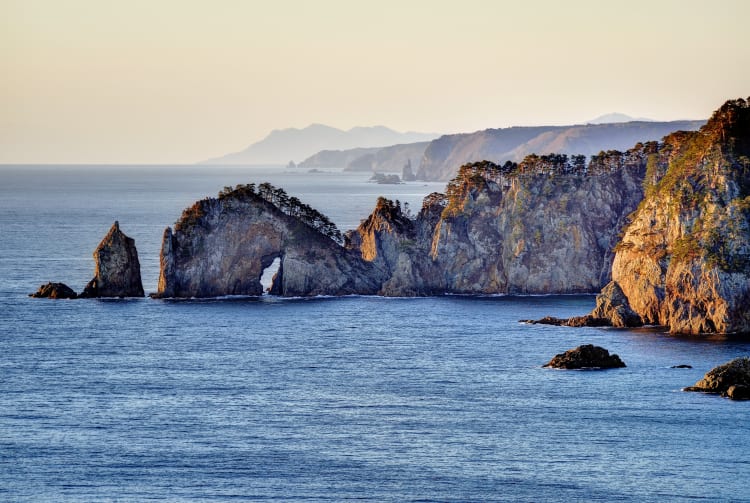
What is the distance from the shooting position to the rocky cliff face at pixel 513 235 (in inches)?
6324

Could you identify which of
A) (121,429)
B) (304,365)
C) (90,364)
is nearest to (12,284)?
(90,364)

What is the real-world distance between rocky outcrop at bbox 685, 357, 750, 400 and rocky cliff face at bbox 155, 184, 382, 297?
217 ft

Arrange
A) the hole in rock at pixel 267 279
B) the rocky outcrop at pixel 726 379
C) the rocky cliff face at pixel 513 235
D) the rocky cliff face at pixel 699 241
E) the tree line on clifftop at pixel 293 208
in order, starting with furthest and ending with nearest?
the hole in rock at pixel 267 279 < the tree line on clifftop at pixel 293 208 < the rocky cliff face at pixel 513 235 < the rocky cliff face at pixel 699 241 < the rocky outcrop at pixel 726 379

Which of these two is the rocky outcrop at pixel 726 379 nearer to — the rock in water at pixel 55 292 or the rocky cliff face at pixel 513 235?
the rocky cliff face at pixel 513 235

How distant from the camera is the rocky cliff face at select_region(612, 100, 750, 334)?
412ft

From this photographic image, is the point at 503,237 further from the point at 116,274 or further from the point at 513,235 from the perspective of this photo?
the point at 116,274

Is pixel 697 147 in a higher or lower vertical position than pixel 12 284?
higher

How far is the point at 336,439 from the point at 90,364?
35.2m

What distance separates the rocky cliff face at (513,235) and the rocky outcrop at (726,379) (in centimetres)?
5996

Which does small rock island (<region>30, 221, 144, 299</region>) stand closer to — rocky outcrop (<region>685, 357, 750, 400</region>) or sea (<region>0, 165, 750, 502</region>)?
sea (<region>0, 165, 750, 502</region>)

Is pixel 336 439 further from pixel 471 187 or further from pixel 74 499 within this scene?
pixel 471 187

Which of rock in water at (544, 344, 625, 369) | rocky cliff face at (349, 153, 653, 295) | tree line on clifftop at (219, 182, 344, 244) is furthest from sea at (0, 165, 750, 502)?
tree line on clifftop at (219, 182, 344, 244)

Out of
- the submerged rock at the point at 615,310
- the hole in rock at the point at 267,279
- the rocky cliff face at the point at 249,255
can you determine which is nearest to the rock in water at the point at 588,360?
the submerged rock at the point at 615,310

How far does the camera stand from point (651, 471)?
255 feet
